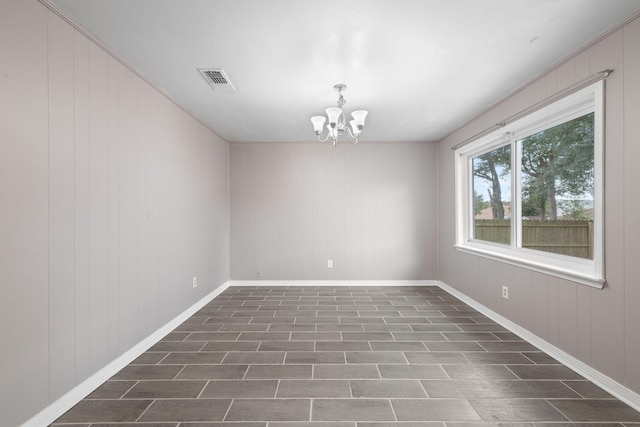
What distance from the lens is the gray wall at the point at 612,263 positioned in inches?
68.2

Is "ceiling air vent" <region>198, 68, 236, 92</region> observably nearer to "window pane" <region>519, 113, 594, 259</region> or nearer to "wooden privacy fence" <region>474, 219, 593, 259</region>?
"window pane" <region>519, 113, 594, 259</region>

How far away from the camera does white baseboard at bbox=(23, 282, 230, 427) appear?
5.18 feet

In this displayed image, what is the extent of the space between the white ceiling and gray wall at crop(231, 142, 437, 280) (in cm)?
159

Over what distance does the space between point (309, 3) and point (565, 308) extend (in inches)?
110

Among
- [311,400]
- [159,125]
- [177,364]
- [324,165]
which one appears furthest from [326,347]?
[324,165]

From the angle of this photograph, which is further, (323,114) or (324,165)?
(324,165)

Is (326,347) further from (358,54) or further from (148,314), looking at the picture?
(358,54)

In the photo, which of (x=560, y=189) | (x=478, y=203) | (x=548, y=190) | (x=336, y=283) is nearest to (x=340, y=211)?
(x=336, y=283)

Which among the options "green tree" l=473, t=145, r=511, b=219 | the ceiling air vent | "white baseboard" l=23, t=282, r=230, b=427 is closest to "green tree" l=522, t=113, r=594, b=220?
"green tree" l=473, t=145, r=511, b=219

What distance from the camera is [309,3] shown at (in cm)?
161

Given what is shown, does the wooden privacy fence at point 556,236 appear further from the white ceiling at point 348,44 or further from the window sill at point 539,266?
the white ceiling at point 348,44

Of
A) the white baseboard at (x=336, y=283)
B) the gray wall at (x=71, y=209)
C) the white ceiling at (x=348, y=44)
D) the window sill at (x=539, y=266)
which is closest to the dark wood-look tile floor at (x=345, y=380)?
the gray wall at (x=71, y=209)

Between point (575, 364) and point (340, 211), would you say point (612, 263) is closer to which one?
point (575, 364)

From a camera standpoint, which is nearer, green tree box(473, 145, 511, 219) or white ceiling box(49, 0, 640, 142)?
white ceiling box(49, 0, 640, 142)
